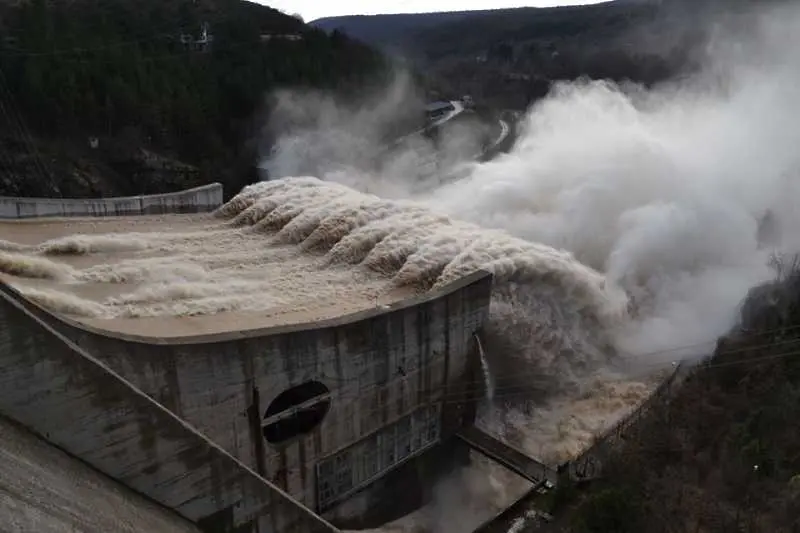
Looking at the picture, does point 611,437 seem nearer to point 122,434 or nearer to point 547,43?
point 122,434

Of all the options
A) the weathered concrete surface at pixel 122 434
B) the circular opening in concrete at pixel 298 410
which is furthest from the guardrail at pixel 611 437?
the weathered concrete surface at pixel 122 434

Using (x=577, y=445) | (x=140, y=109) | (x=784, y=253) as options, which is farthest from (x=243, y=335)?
(x=140, y=109)

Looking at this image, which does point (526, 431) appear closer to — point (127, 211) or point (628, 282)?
point (628, 282)

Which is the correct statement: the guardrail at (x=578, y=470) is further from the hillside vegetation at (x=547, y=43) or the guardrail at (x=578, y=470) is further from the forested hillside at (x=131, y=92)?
the hillside vegetation at (x=547, y=43)

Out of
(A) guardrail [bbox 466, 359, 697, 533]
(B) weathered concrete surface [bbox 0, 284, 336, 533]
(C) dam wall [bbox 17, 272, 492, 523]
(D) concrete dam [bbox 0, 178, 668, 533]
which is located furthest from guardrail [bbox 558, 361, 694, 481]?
(B) weathered concrete surface [bbox 0, 284, 336, 533]

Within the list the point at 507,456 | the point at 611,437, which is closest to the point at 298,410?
the point at 507,456

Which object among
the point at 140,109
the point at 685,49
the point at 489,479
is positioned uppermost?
the point at 685,49

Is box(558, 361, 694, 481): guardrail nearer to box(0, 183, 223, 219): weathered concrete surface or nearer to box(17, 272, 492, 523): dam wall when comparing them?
box(17, 272, 492, 523): dam wall
